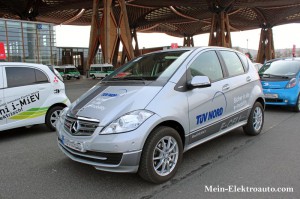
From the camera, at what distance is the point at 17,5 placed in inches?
2069

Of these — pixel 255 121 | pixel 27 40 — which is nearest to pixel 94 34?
pixel 27 40

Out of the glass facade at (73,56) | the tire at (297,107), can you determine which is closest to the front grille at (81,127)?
the tire at (297,107)

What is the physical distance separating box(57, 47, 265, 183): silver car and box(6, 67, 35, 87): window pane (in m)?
2.65

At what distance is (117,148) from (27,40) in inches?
1360

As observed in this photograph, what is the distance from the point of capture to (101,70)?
37844 millimetres

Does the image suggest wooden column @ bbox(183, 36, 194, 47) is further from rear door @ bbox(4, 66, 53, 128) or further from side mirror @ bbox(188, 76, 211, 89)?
side mirror @ bbox(188, 76, 211, 89)

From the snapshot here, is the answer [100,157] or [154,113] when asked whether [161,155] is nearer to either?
[154,113]

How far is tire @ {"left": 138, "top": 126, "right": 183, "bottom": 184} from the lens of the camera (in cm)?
336

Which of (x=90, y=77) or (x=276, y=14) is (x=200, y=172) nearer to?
(x=90, y=77)

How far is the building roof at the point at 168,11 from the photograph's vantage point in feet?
170

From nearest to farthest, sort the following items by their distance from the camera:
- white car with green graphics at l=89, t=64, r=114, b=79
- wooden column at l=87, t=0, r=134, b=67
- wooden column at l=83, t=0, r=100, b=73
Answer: white car with green graphics at l=89, t=64, r=114, b=79, wooden column at l=87, t=0, r=134, b=67, wooden column at l=83, t=0, r=100, b=73

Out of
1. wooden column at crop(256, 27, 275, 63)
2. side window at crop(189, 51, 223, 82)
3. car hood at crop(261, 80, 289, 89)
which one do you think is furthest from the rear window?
wooden column at crop(256, 27, 275, 63)

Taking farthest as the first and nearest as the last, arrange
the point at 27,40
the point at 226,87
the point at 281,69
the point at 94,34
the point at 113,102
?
the point at 94,34 < the point at 27,40 < the point at 281,69 < the point at 226,87 < the point at 113,102

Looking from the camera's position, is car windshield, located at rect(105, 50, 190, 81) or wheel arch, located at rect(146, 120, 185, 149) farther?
car windshield, located at rect(105, 50, 190, 81)
